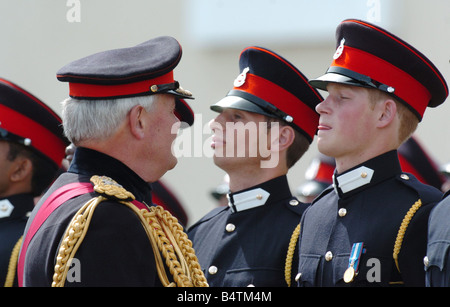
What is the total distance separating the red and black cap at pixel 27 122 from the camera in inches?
174

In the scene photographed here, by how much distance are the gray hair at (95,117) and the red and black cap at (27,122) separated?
139 centimetres

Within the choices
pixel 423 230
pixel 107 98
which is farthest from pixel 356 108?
pixel 107 98

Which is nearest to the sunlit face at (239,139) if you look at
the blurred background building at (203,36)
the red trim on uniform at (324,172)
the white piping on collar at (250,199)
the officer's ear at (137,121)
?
the white piping on collar at (250,199)

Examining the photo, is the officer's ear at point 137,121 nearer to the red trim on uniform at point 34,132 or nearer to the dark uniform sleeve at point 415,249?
the dark uniform sleeve at point 415,249

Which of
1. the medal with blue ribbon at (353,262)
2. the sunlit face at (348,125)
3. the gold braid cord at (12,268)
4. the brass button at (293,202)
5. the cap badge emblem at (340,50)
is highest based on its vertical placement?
the cap badge emblem at (340,50)

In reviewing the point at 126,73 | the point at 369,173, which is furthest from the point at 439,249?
the point at 126,73

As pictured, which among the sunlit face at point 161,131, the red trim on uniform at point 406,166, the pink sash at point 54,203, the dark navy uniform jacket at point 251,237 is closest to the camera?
the pink sash at point 54,203

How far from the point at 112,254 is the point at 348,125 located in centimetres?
143

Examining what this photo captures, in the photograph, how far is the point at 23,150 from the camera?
448cm

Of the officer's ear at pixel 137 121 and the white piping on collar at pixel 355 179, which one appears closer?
the officer's ear at pixel 137 121

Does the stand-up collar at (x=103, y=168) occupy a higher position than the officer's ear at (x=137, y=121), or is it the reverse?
the officer's ear at (x=137, y=121)

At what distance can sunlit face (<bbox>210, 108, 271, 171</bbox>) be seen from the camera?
4340 mm

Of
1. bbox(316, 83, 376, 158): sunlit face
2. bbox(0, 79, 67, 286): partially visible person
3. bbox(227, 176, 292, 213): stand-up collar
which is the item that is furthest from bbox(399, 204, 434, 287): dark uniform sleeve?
bbox(0, 79, 67, 286): partially visible person

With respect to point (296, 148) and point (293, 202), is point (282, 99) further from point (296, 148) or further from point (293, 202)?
point (293, 202)
